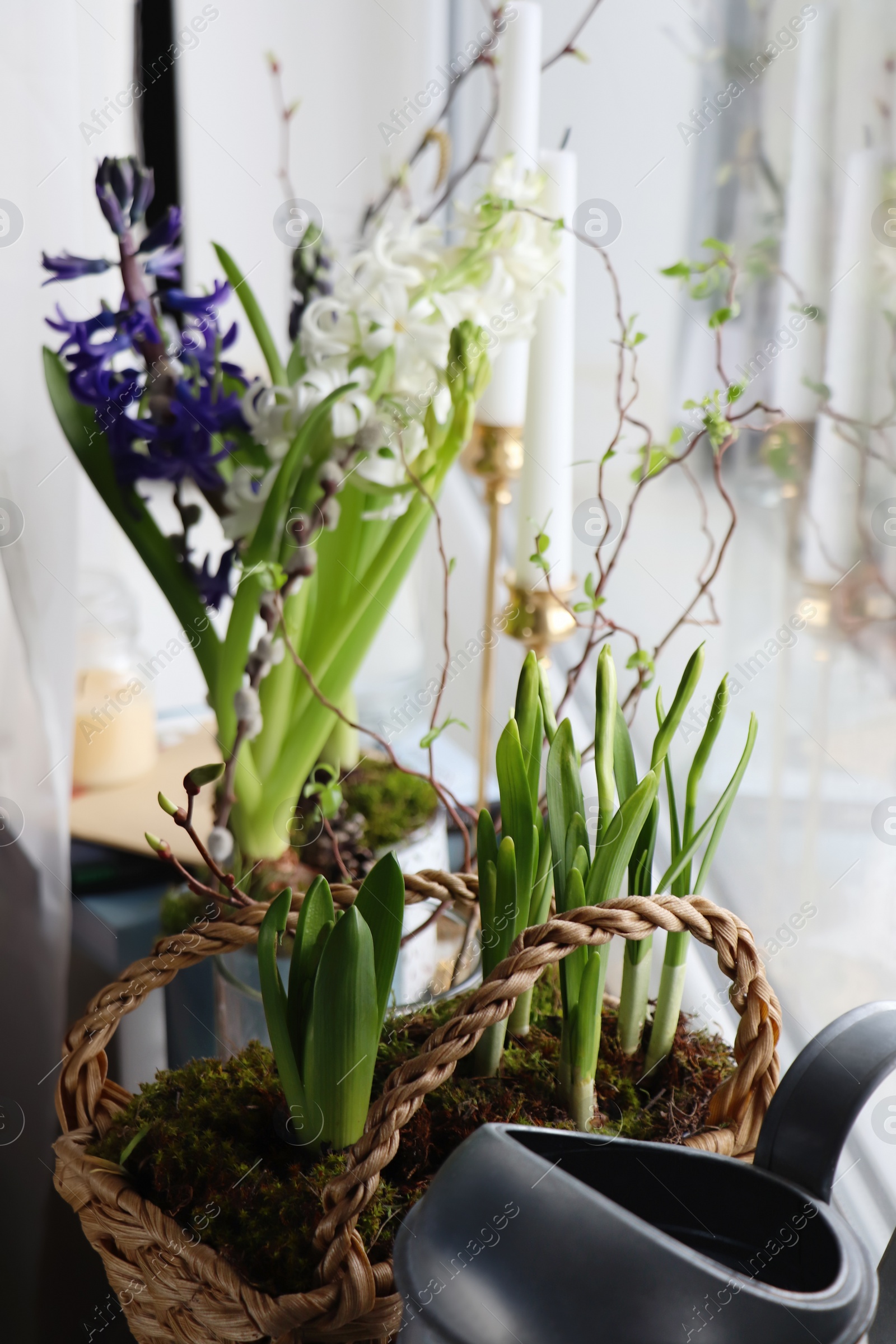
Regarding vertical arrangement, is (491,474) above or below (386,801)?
above

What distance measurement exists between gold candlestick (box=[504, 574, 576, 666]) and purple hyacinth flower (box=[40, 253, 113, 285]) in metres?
0.38

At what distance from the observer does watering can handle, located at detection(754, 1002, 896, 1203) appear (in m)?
0.29

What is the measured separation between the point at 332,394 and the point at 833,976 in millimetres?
526

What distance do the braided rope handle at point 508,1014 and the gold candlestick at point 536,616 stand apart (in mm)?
407

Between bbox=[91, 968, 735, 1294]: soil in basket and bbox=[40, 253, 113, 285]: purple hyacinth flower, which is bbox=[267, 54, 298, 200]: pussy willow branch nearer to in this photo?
bbox=[40, 253, 113, 285]: purple hyacinth flower

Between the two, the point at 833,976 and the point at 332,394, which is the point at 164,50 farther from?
the point at 833,976

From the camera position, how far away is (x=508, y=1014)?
14.3 inches

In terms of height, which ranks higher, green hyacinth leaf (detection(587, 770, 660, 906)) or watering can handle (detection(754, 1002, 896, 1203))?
green hyacinth leaf (detection(587, 770, 660, 906))

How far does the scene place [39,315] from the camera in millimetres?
718

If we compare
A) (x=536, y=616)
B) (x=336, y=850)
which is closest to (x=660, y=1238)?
(x=336, y=850)

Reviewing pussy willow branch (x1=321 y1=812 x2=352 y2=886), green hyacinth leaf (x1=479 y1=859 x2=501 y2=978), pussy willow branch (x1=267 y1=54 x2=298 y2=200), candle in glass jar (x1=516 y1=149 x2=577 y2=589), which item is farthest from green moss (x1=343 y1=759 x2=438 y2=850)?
pussy willow branch (x1=267 y1=54 x2=298 y2=200)

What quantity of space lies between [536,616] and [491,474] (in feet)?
0.55

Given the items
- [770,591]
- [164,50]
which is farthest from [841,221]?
[164,50]

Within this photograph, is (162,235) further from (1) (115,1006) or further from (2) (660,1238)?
(2) (660,1238)
